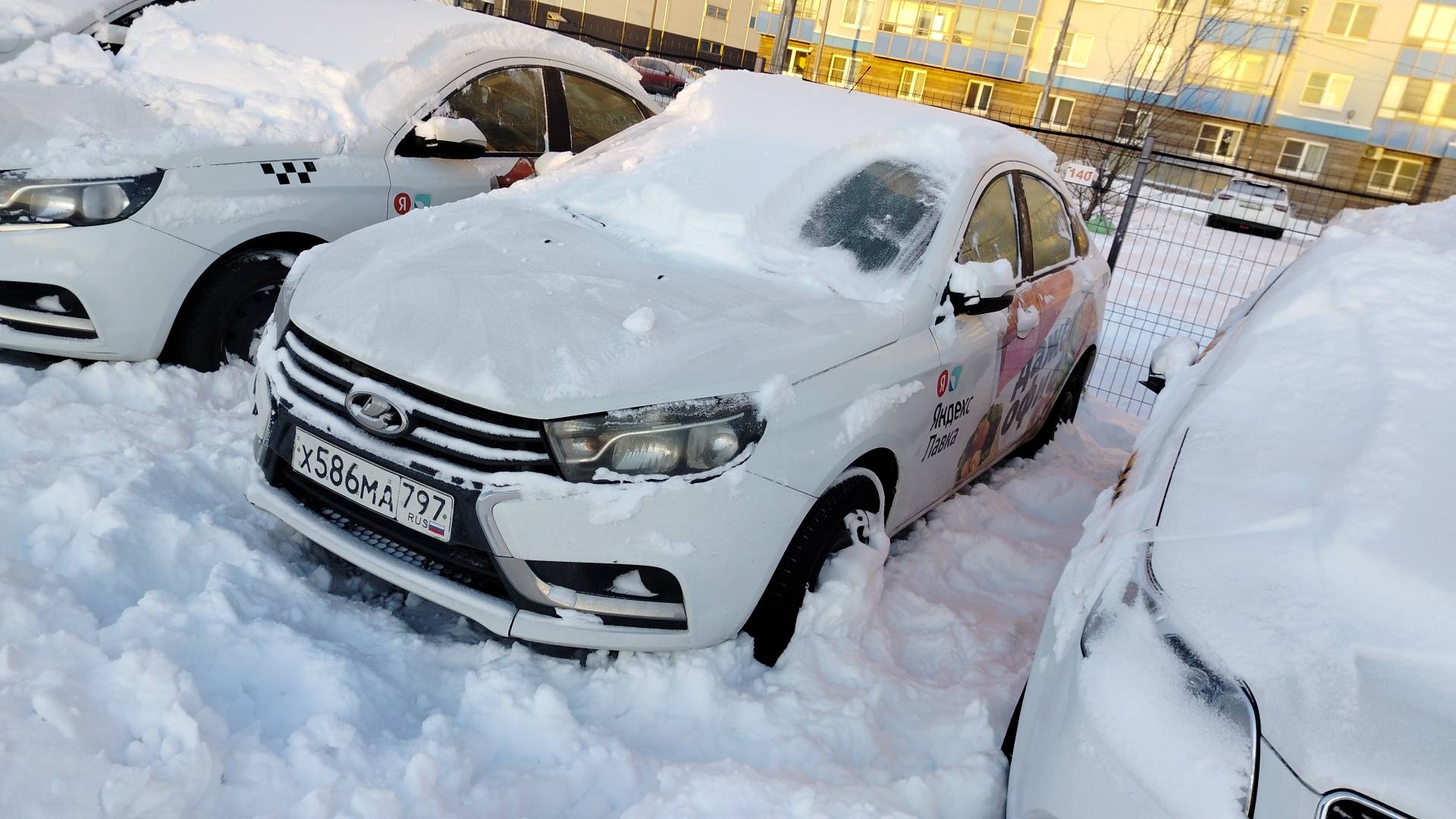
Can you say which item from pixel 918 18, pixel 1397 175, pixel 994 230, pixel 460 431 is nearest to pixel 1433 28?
pixel 1397 175

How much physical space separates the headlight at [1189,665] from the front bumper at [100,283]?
3.38 meters

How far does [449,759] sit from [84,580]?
1124mm

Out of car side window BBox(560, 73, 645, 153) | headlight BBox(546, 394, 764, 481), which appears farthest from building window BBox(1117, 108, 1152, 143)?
headlight BBox(546, 394, 764, 481)

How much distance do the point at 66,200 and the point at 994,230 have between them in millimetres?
3347

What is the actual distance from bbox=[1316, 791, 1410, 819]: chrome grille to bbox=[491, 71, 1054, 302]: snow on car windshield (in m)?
1.88

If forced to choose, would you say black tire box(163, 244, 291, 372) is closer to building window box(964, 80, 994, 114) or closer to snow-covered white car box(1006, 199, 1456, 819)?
snow-covered white car box(1006, 199, 1456, 819)

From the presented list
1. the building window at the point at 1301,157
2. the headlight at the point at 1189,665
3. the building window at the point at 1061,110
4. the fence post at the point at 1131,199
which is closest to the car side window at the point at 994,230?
the headlight at the point at 1189,665

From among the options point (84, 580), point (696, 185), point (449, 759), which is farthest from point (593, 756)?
point (696, 185)

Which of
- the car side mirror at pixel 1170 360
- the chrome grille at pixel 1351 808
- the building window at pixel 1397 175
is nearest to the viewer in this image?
the chrome grille at pixel 1351 808

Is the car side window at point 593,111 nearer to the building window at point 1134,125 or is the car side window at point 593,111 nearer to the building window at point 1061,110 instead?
the building window at point 1134,125

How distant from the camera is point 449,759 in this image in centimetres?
211

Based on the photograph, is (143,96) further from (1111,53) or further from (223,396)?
(1111,53)

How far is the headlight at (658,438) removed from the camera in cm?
225

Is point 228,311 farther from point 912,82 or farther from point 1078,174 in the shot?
point 912,82
